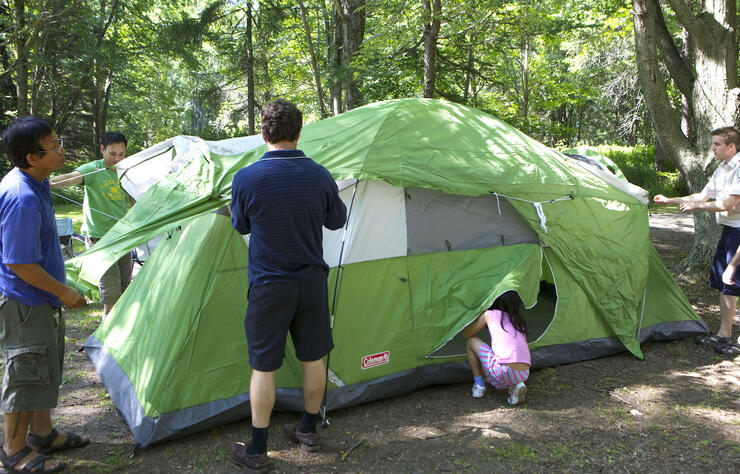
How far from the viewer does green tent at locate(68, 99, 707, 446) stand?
3080mm

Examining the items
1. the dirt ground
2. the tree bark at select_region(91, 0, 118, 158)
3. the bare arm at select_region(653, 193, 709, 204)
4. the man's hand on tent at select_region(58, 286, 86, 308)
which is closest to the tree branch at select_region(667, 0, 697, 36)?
the bare arm at select_region(653, 193, 709, 204)

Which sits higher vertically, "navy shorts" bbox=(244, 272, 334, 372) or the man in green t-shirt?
the man in green t-shirt

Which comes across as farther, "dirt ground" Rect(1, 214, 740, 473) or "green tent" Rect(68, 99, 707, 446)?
"green tent" Rect(68, 99, 707, 446)

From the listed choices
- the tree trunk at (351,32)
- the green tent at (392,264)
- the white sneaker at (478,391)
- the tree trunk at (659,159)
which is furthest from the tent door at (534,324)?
the tree trunk at (659,159)

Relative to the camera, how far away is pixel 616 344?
14.0ft

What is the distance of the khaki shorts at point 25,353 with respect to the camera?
2.41 meters

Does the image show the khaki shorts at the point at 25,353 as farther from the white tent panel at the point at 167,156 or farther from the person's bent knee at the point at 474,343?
the person's bent knee at the point at 474,343

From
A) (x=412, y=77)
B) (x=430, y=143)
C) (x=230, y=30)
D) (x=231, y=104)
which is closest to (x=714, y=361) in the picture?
(x=430, y=143)

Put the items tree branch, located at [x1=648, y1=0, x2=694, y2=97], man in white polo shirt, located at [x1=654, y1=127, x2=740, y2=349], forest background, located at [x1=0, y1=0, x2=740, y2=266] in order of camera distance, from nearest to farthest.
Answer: man in white polo shirt, located at [x1=654, y1=127, x2=740, y2=349] → forest background, located at [x1=0, y1=0, x2=740, y2=266] → tree branch, located at [x1=648, y1=0, x2=694, y2=97]

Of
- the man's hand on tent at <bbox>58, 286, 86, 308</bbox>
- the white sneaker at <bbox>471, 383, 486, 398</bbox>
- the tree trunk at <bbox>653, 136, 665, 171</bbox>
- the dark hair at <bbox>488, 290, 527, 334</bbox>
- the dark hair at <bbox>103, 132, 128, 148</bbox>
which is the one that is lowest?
the white sneaker at <bbox>471, 383, 486, 398</bbox>

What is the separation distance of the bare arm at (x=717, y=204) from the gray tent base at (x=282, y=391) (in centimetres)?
116

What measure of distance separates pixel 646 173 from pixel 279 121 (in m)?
17.4

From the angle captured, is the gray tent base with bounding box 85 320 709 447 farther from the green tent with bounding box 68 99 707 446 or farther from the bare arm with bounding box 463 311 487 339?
the bare arm with bounding box 463 311 487 339

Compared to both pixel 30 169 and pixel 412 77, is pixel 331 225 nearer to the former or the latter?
pixel 30 169
